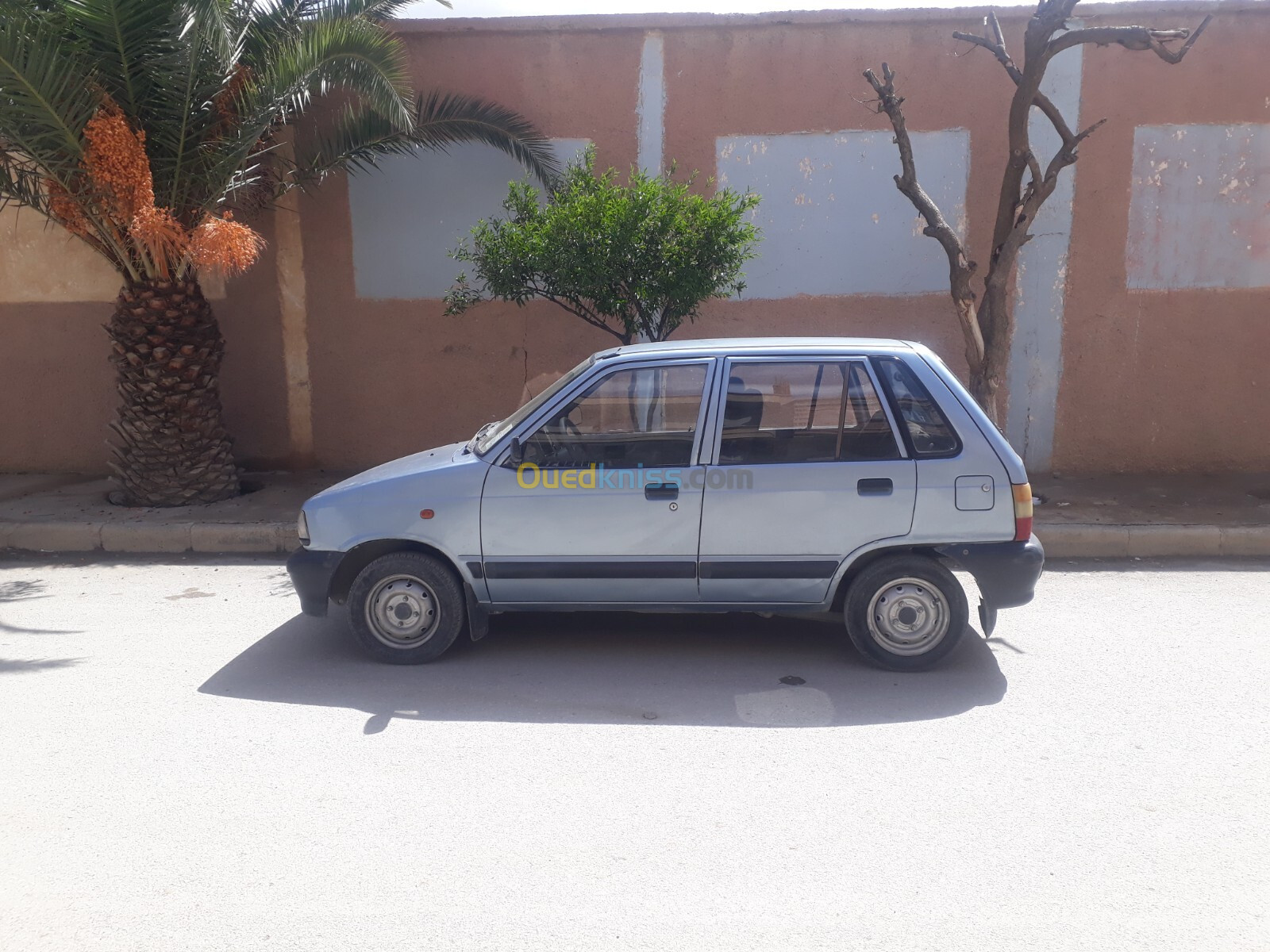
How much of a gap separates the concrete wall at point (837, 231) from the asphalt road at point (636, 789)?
4277 mm

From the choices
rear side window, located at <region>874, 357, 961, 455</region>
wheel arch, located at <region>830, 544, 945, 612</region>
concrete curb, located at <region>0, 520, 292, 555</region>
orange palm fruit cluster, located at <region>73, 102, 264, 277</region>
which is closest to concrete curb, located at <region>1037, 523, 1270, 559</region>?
wheel arch, located at <region>830, 544, 945, 612</region>

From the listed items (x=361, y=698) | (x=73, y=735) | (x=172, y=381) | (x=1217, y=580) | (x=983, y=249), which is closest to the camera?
(x=73, y=735)

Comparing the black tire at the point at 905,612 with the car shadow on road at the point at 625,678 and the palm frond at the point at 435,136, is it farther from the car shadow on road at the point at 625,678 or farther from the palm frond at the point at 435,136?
the palm frond at the point at 435,136

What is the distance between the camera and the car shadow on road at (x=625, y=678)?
472 centimetres

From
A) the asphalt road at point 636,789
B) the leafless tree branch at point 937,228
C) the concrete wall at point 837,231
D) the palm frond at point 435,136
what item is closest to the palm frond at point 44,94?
the palm frond at point 435,136

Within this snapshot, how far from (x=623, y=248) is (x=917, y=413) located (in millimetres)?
2993

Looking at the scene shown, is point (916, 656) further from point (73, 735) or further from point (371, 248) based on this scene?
point (371, 248)

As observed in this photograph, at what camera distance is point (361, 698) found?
4902 mm

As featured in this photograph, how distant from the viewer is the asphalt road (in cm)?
312

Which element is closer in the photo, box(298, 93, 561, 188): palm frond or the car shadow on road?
the car shadow on road

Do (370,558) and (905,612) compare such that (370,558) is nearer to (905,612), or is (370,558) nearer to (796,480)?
(796,480)

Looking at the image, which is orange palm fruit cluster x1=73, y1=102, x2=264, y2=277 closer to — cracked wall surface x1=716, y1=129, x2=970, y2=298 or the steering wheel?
the steering wheel

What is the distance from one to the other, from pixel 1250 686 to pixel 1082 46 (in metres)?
6.60

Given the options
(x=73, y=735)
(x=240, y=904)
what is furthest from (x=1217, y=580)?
(x=73, y=735)
